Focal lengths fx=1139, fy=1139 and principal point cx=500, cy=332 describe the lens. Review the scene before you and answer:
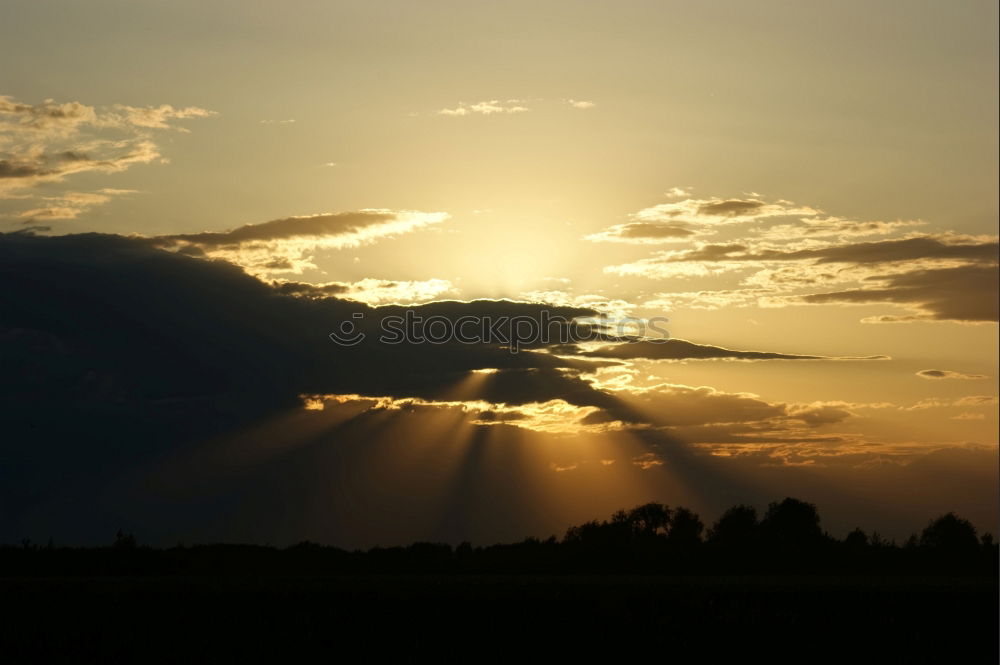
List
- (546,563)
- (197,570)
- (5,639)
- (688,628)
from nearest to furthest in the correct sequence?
(5,639) < (688,628) < (197,570) < (546,563)

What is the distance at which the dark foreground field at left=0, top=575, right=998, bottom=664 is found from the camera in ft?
142

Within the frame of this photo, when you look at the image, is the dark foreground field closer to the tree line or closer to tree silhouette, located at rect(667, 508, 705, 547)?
the tree line

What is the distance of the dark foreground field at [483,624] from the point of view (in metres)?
43.3

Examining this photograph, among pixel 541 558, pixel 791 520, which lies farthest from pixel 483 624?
pixel 791 520

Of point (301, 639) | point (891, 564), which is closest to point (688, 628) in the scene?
point (301, 639)

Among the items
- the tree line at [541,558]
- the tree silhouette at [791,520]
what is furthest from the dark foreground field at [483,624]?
the tree silhouette at [791,520]

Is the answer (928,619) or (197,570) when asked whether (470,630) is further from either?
(197,570)

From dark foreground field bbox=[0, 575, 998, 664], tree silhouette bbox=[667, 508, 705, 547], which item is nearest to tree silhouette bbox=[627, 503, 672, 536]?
tree silhouette bbox=[667, 508, 705, 547]

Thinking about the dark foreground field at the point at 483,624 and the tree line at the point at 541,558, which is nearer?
the dark foreground field at the point at 483,624

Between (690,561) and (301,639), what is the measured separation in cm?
5043

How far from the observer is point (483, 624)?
46.4 metres

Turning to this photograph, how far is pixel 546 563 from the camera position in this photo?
85750 millimetres

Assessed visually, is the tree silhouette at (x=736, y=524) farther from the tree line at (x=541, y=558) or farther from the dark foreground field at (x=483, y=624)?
the dark foreground field at (x=483, y=624)

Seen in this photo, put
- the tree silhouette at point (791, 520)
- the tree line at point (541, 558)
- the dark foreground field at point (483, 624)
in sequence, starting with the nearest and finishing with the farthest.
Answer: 1. the dark foreground field at point (483, 624)
2. the tree line at point (541, 558)
3. the tree silhouette at point (791, 520)
